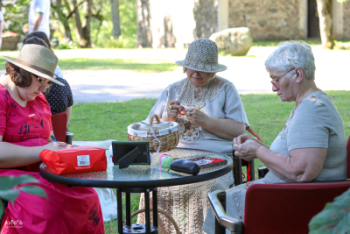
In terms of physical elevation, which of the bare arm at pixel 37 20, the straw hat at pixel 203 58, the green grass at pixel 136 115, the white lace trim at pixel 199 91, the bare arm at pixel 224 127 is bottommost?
the green grass at pixel 136 115

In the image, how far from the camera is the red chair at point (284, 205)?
158 centimetres

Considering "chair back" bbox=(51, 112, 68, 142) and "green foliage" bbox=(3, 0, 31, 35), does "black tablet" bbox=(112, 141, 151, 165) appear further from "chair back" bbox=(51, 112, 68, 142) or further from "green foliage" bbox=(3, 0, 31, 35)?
"green foliage" bbox=(3, 0, 31, 35)

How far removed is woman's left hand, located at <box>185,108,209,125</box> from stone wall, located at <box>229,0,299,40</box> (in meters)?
17.7

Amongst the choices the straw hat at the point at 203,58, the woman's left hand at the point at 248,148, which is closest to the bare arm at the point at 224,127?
the straw hat at the point at 203,58

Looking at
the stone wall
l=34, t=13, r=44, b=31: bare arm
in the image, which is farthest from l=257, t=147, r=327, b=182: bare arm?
the stone wall

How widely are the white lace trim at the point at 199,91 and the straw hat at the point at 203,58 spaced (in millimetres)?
121

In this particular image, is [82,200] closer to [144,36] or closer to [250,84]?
[250,84]

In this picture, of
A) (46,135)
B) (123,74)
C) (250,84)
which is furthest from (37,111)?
(123,74)

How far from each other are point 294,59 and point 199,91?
3.78ft

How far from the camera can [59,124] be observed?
3195 millimetres

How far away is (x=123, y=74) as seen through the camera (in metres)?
12.3

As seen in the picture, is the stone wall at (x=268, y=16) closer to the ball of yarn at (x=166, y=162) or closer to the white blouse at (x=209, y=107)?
the white blouse at (x=209, y=107)

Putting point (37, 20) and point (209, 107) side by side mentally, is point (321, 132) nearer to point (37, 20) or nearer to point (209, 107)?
point (209, 107)

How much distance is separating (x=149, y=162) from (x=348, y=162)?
1.00m
